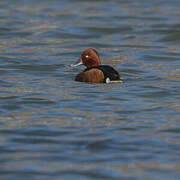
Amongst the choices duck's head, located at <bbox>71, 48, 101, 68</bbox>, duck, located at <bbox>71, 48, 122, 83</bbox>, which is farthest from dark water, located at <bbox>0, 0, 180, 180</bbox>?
duck's head, located at <bbox>71, 48, 101, 68</bbox>

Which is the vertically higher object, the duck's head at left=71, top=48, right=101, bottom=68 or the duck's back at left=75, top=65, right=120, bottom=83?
the duck's head at left=71, top=48, right=101, bottom=68

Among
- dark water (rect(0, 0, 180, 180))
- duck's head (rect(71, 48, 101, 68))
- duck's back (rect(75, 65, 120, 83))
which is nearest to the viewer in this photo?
dark water (rect(0, 0, 180, 180))

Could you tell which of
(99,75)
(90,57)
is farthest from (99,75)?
(90,57)

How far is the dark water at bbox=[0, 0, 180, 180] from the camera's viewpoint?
21.5 ft

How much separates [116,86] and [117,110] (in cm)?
176

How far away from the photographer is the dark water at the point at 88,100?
655 cm

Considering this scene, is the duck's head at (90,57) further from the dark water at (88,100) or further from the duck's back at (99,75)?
the duck's back at (99,75)

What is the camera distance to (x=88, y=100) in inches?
375

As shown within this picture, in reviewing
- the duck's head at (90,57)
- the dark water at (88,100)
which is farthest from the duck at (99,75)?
the duck's head at (90,57)

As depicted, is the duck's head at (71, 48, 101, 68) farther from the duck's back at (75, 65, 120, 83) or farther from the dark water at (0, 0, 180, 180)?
the duck's back at (75, 65, 120, 83)

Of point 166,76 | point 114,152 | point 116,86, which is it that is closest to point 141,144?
point 114,152

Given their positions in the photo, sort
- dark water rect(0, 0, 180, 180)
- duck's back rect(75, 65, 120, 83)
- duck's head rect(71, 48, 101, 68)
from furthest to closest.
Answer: duck's head rect(71, 48, 101, 68), duck's back rect(75, 65, 120, 83), dark water rect(0, 0, 180, 180)

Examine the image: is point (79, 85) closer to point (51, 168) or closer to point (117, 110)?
point (117, 110)

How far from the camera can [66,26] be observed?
58.7 ft
